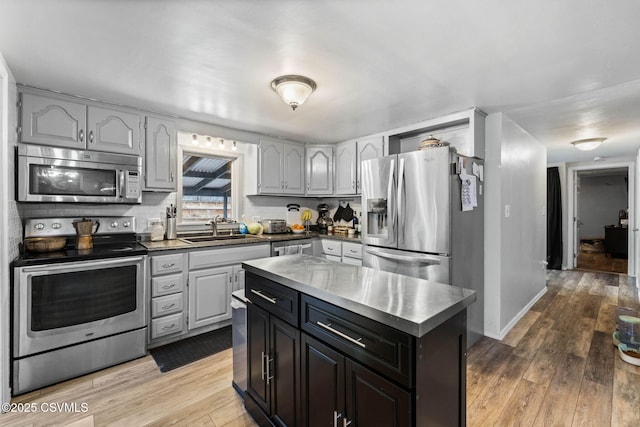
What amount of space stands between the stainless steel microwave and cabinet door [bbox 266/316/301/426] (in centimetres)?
203

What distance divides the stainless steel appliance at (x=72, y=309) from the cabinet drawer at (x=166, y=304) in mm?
114

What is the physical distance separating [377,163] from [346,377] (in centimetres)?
224

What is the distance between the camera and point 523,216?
3453mm

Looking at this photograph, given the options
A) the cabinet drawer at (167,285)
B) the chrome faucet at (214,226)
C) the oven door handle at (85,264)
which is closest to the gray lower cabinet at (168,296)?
the cabinet drawer at (167,285)

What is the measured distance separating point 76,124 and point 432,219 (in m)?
3.17

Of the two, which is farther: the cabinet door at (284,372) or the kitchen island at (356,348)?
the cabinet door at (284,372)

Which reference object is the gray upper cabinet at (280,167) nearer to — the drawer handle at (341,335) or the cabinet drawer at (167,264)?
the cabinet drawer at (167,264)

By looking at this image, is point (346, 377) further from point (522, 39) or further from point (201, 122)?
point (201, 122)

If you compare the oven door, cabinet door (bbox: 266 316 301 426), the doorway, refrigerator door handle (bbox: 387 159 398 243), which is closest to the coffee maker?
refrigerator door handle (bbox: 387 159 398 243)

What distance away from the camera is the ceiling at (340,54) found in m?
1.42

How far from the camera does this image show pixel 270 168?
384 cm

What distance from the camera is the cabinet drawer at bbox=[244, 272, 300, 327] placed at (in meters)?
1.45

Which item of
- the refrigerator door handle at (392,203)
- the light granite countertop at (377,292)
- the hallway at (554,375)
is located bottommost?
the hallway at (554,375)

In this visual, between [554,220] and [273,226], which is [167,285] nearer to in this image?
[273,226]
